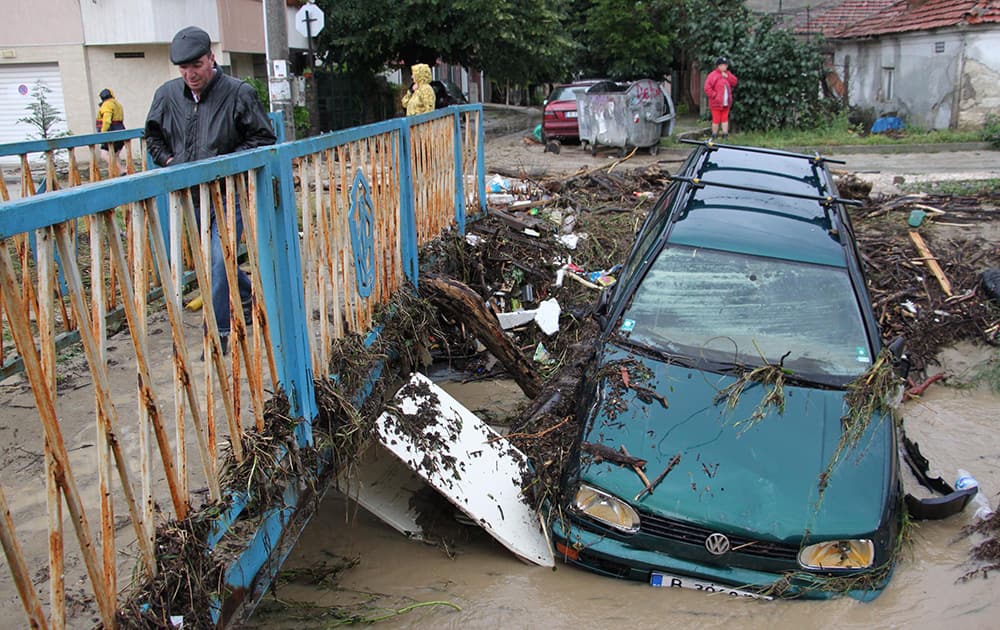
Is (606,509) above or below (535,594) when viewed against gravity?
above

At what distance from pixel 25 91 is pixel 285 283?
1952 centimetres

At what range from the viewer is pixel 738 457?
391 centimetres

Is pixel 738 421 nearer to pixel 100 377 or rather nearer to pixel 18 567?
pixel 100 377

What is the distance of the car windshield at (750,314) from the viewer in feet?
14.6

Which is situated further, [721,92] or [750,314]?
[721,92]

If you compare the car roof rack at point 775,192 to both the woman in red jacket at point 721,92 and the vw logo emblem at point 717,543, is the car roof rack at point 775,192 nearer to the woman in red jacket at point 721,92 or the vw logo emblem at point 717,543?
the vw logo emblem at point 717,543

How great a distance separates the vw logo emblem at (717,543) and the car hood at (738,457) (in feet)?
0.17

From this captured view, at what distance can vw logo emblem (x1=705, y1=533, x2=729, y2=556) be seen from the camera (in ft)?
11.9

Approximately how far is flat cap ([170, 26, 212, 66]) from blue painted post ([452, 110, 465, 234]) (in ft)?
10.2

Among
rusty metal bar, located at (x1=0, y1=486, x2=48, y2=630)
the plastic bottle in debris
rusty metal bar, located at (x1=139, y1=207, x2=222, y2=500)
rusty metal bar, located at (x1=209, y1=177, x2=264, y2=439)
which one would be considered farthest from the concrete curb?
rusty metal bar, located at (x1=0, y1=486, x2=48, y2=630)

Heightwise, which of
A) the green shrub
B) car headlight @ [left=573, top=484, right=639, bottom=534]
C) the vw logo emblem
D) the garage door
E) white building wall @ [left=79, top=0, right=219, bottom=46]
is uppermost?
white building wall @ [left=79, top=0, right=219, bottom=46]

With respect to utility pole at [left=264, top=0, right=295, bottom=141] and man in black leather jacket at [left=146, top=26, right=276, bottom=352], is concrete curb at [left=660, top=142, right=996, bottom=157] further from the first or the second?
man in black leather jacket at [left=146, top=26, right=276, bottom=352]

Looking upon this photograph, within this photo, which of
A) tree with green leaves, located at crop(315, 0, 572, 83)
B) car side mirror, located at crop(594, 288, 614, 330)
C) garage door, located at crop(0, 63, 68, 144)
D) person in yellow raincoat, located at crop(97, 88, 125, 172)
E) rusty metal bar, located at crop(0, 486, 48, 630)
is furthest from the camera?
tree with green leaves, located at crop(315, 0, 572, 83)

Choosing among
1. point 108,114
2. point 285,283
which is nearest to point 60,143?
point 285,283
